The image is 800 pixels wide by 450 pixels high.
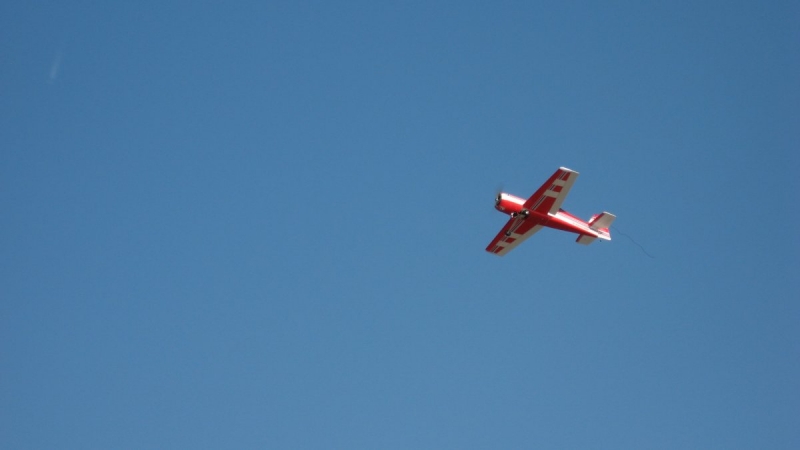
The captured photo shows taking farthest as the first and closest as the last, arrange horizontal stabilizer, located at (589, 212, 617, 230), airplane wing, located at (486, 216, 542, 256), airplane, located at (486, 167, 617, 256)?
horizontal stabilizer, located at (589, 212, 617, 230)
airplane wing, located at (486, 216, 542, 256)
airplane, located at (486, 167, 617, 256)

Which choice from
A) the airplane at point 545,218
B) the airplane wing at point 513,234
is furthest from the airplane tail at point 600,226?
the airplane wing at point 513,234

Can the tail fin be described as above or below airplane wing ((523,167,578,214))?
above

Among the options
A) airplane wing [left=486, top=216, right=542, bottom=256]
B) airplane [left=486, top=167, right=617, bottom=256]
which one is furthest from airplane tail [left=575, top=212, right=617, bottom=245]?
airplane wing [left=486, top=216, right=542, bottom=256]

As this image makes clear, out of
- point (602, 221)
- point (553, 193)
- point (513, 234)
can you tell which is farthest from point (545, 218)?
point (602, 221)

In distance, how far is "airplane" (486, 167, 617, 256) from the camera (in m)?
43.1

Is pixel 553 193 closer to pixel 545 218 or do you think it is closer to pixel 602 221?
pixel 545 218

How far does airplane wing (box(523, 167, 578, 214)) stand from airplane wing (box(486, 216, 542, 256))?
2.93ft

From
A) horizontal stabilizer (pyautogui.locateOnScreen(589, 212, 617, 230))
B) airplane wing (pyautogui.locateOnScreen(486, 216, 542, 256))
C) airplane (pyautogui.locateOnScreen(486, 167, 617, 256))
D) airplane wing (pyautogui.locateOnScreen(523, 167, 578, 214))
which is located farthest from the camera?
horizontal stabilizer (pyautogui.locateOnScreen(589, 212, 617, 230))

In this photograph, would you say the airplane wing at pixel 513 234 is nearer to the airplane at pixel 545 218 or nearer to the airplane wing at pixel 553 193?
the airplane at pixel 545 218

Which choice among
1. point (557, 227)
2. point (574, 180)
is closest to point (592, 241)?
point (557, 227)

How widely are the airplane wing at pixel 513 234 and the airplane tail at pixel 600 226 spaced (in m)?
2.61

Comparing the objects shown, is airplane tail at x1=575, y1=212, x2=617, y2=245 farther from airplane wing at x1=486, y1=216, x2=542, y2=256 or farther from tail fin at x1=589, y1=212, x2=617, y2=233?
airplane wing at x1=486, y1=216, x2=542, y2=256

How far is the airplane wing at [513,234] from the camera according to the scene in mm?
45656

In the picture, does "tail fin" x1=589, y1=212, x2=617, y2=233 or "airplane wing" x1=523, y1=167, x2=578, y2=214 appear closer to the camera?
"airplane wing" x1=523, y1=167, x2=578, y2=214
